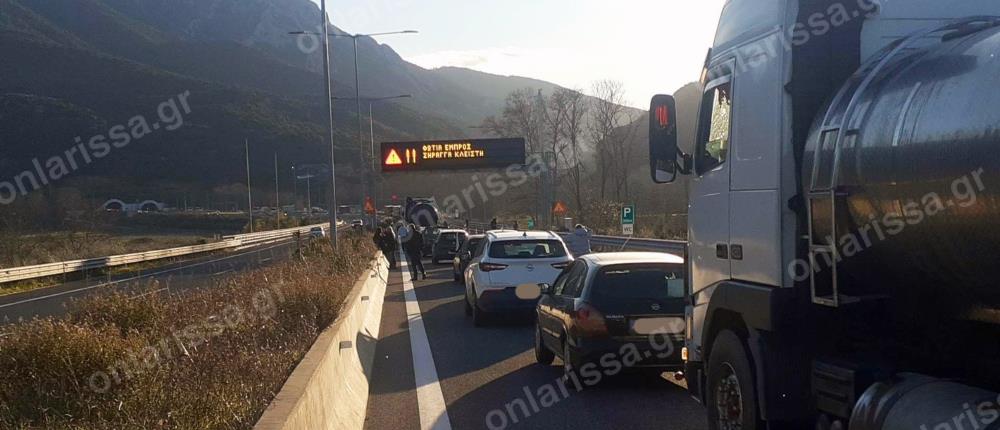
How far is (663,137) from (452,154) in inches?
1296

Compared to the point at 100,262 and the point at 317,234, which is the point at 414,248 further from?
the point at 317,234

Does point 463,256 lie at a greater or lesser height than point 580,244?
lesser

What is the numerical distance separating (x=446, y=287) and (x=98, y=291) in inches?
610

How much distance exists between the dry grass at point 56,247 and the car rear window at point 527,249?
2682 cm

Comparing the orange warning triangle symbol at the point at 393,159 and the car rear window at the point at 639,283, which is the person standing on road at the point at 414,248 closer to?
the orange warning triangle symbol at the point at 393,159

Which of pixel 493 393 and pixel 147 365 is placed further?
pixel 493 393

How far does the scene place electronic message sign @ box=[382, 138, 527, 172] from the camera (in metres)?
39.5

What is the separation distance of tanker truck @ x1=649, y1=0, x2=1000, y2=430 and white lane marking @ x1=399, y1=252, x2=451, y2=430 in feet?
8.24

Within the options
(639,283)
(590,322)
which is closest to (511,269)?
(639,283)

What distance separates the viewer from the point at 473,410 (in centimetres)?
898

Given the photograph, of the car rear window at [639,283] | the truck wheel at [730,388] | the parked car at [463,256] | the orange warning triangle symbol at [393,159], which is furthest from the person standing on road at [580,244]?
the truck wheel at [730,388]

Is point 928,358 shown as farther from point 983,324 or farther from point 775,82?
point 775,82

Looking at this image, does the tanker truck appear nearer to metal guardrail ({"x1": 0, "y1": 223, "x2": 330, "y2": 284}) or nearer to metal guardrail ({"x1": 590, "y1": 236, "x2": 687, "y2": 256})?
metal guardrail ({"x1": 590, "y1": 236, "x2": 687, "y2": 256})

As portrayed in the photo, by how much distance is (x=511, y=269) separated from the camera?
1599cm
